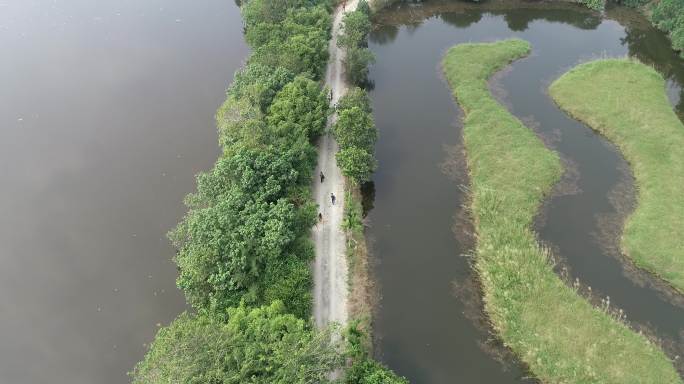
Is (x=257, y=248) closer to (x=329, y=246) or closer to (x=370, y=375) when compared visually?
(x=329, y=246)

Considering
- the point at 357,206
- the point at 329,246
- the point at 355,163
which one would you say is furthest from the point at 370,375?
the point at 355,163

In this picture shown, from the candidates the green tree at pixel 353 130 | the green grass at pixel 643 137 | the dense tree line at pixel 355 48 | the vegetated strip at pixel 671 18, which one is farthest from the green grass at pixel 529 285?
the vegetated strip at pixel 671 18

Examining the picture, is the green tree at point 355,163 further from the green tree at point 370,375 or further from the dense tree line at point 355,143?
the green tree at point 370,375

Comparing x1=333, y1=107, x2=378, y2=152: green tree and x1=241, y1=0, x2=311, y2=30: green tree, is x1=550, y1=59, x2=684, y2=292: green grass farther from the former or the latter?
x1=241, y1=0, x2=311, y2=30: green tree

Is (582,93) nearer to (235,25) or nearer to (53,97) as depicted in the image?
(235,25)

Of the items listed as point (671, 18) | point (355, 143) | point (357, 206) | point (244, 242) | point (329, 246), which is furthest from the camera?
point (671, 18)

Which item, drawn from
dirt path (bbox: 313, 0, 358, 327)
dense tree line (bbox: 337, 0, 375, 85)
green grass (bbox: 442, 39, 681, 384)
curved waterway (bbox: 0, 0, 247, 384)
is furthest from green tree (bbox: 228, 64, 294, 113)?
green grass (bbox: 442, 39, 681, 384)

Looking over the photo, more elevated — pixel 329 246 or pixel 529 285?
pixel 329 246
